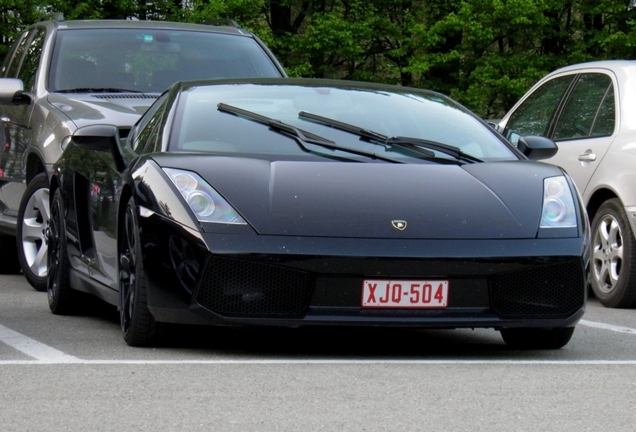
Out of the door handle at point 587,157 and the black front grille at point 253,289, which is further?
the door handle at point 587,157

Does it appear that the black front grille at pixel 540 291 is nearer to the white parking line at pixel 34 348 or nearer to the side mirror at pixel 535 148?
the side mirror at pixel 535 148

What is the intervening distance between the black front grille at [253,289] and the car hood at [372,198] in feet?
0.57

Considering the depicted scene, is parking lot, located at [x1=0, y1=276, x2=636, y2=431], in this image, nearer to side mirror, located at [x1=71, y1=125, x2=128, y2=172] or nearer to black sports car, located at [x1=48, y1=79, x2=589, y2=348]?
black sports car, located at [x1=48, y1=79, x2=589, y2=348]

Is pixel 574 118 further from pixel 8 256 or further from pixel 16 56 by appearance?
pixel 16 56

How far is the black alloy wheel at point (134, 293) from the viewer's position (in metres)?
6.27

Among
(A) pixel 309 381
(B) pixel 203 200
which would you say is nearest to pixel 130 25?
(B) pixel 203 200

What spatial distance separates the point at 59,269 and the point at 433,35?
26544 millimetres

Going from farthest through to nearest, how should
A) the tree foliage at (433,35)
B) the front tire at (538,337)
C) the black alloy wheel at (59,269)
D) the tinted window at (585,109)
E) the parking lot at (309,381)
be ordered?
the tree foliage at (433,35) < the tinted window at (585,109) < the black alloy wheel at (59,269) < the front tire at (538,337) < the parking lot at (309,381)

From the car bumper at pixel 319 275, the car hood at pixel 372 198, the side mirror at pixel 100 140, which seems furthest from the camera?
the side mirror at pixel 100 140

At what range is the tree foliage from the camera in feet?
109

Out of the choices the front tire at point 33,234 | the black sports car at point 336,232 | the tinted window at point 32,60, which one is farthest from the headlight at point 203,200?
the tinted window at point 32,60

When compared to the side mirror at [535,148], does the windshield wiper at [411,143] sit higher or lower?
higher

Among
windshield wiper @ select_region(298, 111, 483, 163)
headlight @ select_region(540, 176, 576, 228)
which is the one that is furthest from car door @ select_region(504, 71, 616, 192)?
headlight @ select_region(540, 176, 576, 228)

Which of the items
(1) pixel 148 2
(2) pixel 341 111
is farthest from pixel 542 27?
(2) pixel 341 111
